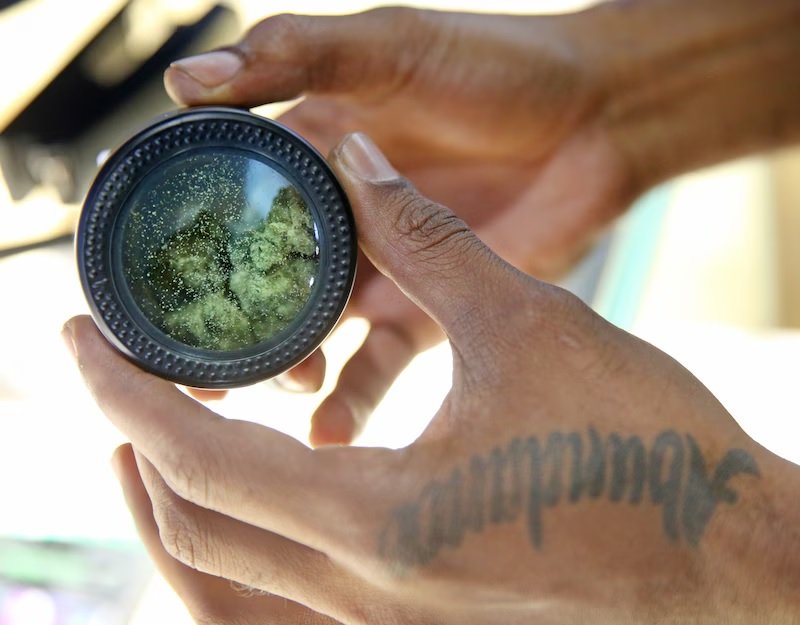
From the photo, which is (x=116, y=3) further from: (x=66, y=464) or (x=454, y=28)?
(x=66, y=464)

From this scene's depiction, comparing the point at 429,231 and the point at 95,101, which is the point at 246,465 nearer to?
the point at 429,231

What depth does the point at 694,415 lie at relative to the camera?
67cm

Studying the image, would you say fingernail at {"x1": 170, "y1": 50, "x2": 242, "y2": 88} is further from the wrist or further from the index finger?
the wrist

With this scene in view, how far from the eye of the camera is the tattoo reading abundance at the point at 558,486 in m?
A: 0.63

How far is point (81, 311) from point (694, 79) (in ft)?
3.07

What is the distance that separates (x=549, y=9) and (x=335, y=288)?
2.94 ft

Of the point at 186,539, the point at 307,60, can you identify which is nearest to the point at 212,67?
the point at 307,60

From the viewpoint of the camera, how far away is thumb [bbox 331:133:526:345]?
668 millimetres

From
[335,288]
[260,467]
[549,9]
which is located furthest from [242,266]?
[549,9]

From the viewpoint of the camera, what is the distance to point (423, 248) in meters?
0.70

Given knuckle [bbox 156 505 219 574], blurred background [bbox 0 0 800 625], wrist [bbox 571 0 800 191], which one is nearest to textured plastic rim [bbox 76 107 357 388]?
knuckle [bbox 156 505 219 574]

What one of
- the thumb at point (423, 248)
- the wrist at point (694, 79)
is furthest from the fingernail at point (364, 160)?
the wrist at point (694, 79)

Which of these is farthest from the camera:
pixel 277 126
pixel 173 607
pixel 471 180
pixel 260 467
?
pixel 471 180

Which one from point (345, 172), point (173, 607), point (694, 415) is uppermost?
point (345, 172)
